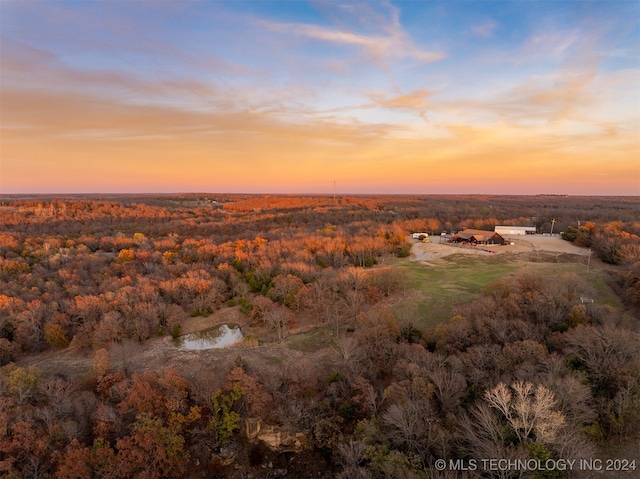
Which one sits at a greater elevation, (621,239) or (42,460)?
(621,239)

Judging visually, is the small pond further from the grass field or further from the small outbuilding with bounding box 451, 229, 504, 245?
the small outbuilding with bounding box 451, 229, 504, 245

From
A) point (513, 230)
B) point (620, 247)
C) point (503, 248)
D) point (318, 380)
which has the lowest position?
point (318, 380)

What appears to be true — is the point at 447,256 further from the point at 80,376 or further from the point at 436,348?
Answer: the point at 80,376

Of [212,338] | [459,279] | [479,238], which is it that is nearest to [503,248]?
[479,238]

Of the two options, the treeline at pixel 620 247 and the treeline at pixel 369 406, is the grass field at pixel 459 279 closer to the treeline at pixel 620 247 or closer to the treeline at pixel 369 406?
the treeline at pixel 620 247

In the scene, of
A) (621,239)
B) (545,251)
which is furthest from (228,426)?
(621,239)

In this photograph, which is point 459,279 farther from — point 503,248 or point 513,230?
point 513,230

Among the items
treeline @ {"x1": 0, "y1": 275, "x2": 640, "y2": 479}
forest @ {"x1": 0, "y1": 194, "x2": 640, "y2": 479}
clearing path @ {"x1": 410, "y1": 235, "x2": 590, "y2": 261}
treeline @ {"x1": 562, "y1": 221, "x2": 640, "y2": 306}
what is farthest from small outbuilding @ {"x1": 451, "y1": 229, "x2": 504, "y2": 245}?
treeline @ {"x1": 0, "y1": 275, "x2": 640, "y2": 479}
